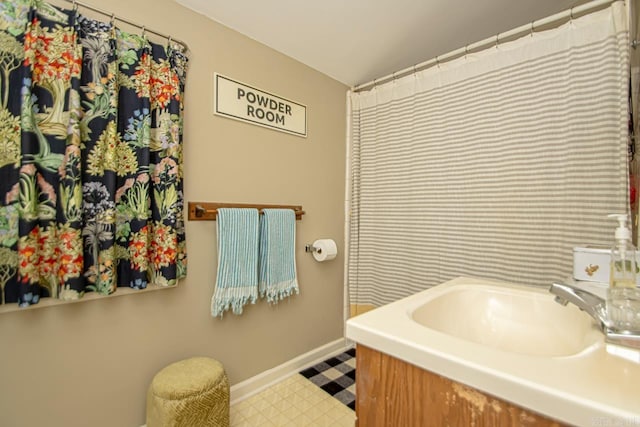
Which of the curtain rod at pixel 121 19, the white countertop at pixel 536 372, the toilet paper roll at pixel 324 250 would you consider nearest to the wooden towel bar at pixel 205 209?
the toilet paper roll at pixel 324 250

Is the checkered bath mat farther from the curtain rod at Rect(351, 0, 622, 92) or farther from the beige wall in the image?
the curtain rod at Rect(351, 0, 622, 92)

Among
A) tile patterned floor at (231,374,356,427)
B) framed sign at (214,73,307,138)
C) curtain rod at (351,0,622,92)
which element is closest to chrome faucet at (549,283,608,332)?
tile patterned floor at (231,374,356,427)

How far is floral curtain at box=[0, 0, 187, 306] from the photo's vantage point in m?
0.95

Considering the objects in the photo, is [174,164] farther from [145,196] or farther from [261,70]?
[261,70]

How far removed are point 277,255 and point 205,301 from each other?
450 millimetres

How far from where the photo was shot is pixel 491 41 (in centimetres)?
150

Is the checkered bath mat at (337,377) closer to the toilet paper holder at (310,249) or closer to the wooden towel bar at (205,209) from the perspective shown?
the toilet paper holder at (310,249)

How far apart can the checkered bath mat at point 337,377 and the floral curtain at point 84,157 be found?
3.58 feet

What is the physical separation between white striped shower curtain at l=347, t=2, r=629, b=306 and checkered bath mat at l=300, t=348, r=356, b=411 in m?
0.45

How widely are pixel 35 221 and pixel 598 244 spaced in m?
2.17

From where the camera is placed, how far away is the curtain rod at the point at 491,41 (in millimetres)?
1259

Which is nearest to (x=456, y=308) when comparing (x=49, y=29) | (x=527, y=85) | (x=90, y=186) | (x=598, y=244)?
(x=598, y=244)

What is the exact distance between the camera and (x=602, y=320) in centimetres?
57

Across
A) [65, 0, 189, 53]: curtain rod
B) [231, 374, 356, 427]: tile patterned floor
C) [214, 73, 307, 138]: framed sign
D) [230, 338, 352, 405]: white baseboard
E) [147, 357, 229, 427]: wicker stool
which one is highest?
[65, 0, 189, 53]: curtain rod
